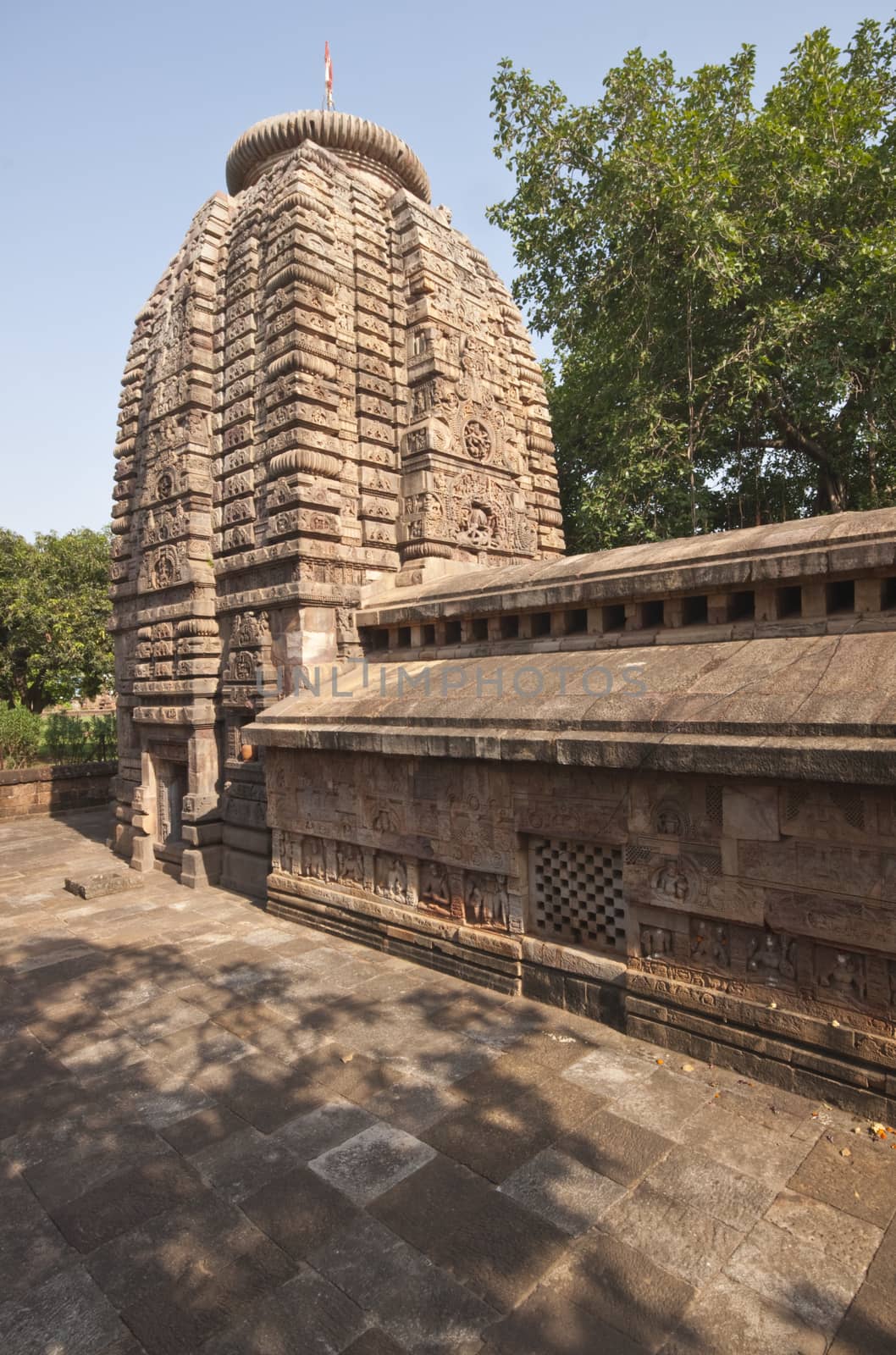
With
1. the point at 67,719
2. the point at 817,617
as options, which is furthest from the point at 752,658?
the point at 67,719

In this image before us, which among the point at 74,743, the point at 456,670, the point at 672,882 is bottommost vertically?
the point at 672,882

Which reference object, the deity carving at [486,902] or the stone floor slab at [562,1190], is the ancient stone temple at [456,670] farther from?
the stone floor slab at [562,1190]

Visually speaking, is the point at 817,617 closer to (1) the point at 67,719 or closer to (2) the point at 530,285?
(2) the point at 530,285

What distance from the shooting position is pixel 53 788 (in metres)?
15.5

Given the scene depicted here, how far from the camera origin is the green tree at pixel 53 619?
73.6 ft

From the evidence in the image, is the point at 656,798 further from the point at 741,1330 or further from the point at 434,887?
the point at 741,1330

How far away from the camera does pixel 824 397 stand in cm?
1200

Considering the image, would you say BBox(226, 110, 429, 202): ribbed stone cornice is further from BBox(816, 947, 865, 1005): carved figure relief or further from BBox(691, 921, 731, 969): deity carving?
BBox(816, 947, 865, 1005): carved figure relief

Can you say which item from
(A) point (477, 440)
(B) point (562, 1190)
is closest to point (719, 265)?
(A) point (477, 440)

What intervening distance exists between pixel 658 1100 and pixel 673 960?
82 centimetres

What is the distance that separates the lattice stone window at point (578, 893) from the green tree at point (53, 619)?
21.2 meters

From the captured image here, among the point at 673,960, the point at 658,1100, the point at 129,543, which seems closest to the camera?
the point at 658,1100

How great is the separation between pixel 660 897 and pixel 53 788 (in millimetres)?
14710

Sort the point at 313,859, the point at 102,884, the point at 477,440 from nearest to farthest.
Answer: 1. the point at 313,859
2. the point at 102,884
3. the point at 477,440
